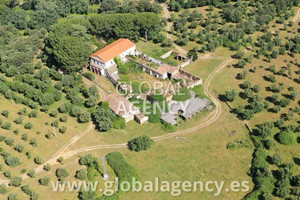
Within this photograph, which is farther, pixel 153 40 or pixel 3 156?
pixel 153 40

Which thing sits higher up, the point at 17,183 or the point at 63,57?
the point at 63,57

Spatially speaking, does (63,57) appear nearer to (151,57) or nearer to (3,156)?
(151,57)

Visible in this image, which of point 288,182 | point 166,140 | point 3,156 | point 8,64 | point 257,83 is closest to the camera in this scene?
point 288,182

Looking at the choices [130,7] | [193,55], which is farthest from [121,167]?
[130,7]

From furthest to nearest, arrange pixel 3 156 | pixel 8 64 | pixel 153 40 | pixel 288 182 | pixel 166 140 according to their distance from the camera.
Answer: pixel 153 40 → pixel 8 64 → pixel 166 140 → pixel 3 156 → pixel 288 182

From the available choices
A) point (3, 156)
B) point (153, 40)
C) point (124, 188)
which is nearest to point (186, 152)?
point (124, 188)

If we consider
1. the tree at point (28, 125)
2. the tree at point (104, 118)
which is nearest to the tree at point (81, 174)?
the tree at point (104, 118)
